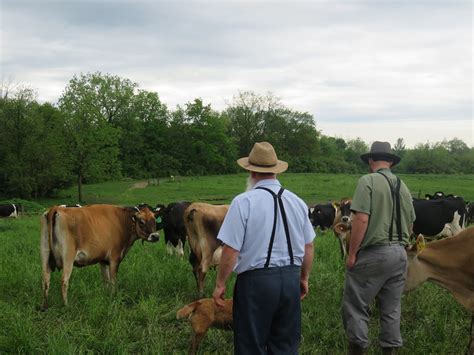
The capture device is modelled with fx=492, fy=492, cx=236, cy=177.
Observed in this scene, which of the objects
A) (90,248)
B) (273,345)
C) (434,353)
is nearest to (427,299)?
(434,353)

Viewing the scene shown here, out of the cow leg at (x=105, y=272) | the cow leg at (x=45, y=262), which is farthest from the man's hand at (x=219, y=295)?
the cow leg at (x=105, y=272)

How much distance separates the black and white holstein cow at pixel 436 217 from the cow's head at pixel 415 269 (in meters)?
5.93

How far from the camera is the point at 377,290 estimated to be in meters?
4.91

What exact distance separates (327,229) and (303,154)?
5748 centimetres

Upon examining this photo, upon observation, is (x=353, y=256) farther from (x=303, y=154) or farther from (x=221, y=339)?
(x=303, y=154)

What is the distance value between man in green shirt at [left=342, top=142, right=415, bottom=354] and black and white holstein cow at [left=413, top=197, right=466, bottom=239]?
6.73 metres

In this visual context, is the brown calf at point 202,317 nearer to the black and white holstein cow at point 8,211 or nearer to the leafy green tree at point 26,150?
the black and white holstein cow at point 8,211

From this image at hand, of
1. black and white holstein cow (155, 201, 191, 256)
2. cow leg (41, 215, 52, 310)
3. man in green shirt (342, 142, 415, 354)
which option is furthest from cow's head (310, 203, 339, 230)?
man in green shirt (342, 142, 415, 354)

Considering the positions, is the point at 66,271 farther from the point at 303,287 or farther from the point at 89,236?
the point at 303,287

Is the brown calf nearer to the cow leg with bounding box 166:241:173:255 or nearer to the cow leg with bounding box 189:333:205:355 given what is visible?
the cow leg with bounding box 189:333:205:355

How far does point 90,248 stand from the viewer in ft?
24.1

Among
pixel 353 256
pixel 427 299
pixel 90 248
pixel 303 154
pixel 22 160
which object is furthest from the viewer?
pixel 303 154

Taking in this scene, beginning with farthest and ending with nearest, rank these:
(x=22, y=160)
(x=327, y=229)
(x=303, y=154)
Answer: (x=303, y=154) → (x=22, y=160) → (x=327, y=229)

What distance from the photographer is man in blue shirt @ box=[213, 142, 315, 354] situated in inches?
144
